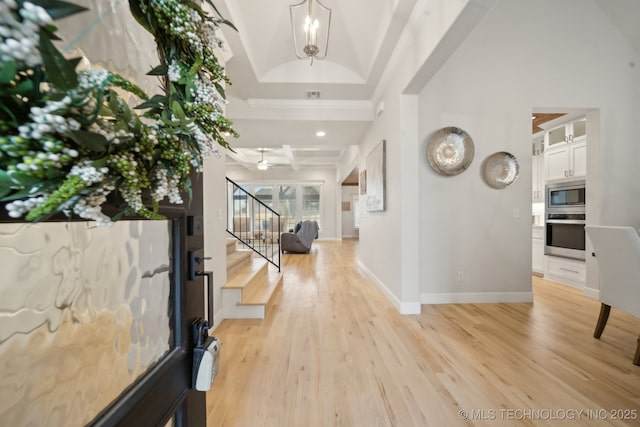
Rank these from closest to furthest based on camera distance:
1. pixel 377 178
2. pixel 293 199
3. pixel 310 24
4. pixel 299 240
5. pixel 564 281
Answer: pixel 310 24 < pixel 377 178 < pixel 564 281 < pixel 299 240 < pixel 293 199

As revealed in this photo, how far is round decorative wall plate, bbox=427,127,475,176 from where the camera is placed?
307cm

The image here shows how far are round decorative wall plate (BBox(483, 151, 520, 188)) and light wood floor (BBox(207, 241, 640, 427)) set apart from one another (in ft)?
4.91

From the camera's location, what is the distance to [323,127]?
164 inches

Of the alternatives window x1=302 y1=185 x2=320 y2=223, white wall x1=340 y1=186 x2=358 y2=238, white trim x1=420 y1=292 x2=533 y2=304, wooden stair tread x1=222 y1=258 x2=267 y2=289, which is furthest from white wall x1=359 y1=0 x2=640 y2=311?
white wall x1=340 y1=186 x2=358 y2=238

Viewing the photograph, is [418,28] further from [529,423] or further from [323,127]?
[529,423]

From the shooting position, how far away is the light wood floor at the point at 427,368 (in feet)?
4.68

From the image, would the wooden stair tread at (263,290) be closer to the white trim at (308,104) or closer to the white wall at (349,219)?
the white trim at (308,104)

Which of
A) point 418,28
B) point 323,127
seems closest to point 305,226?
point 323,127

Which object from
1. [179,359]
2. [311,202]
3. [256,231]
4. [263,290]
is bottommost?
[263,290]

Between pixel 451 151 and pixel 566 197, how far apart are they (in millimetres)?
2254

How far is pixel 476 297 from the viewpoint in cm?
317

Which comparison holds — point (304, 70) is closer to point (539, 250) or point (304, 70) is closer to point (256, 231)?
point (539, 250)

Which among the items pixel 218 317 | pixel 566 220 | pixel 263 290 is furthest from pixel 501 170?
pixel 218 317

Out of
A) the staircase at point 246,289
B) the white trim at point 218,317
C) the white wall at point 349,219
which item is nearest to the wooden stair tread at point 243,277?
the staircase at point 246,289
